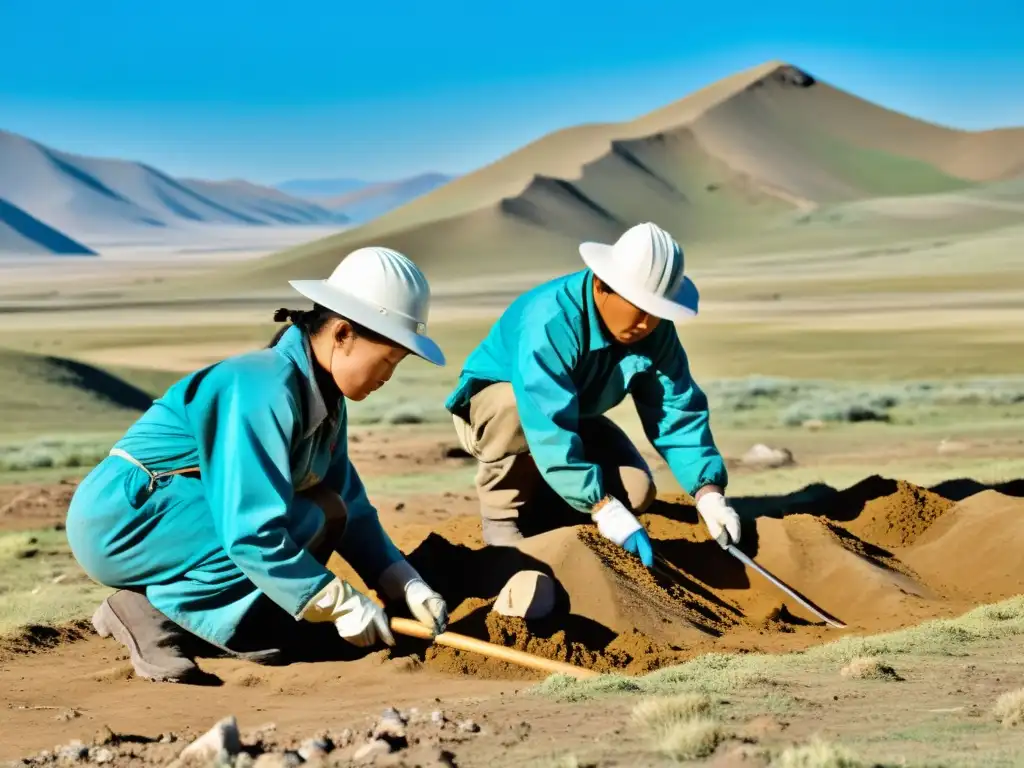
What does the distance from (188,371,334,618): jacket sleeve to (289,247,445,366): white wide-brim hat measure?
31 cm

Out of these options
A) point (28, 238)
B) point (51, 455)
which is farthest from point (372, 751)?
point (28, 238)

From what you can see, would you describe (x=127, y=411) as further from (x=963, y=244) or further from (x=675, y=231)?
(x=675, y=231)

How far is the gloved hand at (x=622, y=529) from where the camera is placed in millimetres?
5121

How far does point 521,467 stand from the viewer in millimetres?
5770

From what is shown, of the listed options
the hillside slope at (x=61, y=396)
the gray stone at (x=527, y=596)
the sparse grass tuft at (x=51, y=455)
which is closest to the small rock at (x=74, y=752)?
the gray stone at (x=527, y=596)

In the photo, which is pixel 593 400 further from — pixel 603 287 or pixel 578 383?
pixel 603 287

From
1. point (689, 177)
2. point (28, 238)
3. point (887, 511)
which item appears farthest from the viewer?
point (28, 238)

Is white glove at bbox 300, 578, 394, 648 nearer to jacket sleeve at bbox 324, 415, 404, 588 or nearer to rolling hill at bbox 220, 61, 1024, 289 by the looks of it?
jacket sleeve at bbox 324, 415, 404, 588

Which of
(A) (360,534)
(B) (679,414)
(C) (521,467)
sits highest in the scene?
(B) (679,414)

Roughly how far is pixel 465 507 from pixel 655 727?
477 centimetres

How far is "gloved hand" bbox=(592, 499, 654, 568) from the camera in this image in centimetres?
512

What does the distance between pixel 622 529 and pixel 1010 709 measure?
1.95 metres

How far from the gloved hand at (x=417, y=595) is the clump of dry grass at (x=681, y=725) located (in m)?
1.03

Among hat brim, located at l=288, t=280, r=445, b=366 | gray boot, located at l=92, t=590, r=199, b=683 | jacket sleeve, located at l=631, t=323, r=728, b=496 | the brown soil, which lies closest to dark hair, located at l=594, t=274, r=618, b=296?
jacket sleeve, located at l=631, t=323, r=728, b=496
